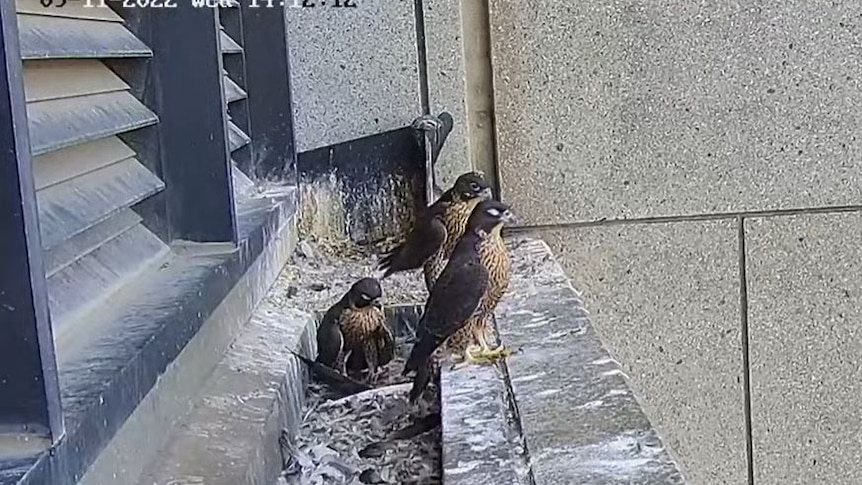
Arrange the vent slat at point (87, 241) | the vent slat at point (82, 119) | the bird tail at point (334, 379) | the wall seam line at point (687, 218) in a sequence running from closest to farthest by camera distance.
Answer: the vent slat at point (82, 119) → the vent slat at point (87, 241) → the bird tail at point (334, 379) → the wall seam line at point (687, 218)

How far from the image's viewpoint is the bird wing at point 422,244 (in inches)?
95.1

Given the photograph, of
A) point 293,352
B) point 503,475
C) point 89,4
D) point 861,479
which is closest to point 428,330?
point 293,352

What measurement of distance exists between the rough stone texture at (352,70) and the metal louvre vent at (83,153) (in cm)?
120

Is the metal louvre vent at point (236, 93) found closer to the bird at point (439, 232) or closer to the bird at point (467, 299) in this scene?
the bird at point (439, 232)

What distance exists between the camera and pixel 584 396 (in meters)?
1.57

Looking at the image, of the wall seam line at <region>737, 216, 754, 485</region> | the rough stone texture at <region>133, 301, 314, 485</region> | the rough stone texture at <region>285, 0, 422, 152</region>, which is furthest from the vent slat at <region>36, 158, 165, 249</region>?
the wall seam line at <region>737, 216, 754, 485</region>

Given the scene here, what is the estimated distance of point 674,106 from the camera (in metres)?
3.02

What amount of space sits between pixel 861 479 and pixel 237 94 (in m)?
2.17

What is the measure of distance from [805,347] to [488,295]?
1.52 m

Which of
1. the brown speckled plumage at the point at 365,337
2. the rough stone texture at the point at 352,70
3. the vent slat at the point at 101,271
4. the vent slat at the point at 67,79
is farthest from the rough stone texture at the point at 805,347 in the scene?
the vent slat at the point at 67,79

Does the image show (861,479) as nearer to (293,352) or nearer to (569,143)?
(569,143)

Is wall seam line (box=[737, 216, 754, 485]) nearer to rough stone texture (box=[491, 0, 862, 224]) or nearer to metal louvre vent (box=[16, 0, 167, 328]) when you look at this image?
rough stone texture (box=[491, 0, 862, 224])

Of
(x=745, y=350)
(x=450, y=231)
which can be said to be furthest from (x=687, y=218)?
(x=450, y=231)

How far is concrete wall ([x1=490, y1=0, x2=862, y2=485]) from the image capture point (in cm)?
301
